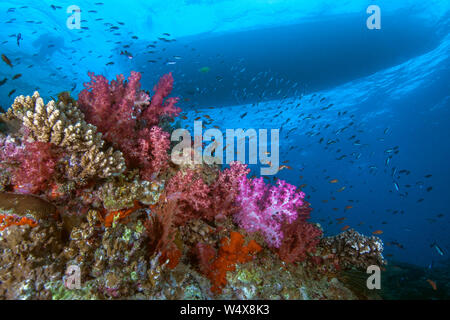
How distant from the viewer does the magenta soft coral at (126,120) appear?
3.78m

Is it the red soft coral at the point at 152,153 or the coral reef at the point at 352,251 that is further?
the coral reef at the point at 352,251

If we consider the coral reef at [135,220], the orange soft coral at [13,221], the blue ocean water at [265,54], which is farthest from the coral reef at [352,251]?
the blue ocean water at [265,54]

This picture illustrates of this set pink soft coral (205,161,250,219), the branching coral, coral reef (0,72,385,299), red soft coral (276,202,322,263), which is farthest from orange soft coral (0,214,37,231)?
red soft coral (276,202,322,263)

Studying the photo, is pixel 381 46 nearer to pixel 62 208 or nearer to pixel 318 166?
pixel 62 208

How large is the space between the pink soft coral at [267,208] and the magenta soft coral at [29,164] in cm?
319

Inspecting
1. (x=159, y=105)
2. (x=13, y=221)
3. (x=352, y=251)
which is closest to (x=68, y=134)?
(x=13, y=221)

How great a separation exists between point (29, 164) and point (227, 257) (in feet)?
10.7

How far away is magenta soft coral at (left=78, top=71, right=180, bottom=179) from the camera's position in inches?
149

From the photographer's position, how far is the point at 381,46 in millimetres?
22359

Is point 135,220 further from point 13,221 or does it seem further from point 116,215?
point 13,221

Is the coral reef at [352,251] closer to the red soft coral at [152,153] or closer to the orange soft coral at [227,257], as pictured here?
the orange soft coral at [227,257]

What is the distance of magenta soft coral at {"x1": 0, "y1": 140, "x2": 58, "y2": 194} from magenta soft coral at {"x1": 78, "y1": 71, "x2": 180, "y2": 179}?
96cm

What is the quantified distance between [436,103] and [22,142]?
47.9m

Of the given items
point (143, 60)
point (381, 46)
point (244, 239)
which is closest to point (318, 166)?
point (381, 46)
